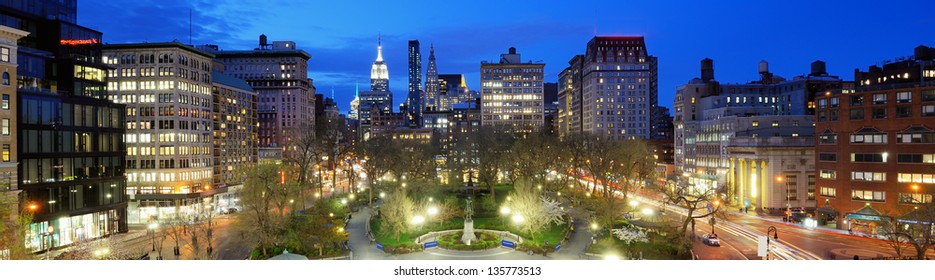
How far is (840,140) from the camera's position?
62.1 m

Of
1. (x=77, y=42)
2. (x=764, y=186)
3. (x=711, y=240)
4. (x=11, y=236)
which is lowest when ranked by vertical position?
(x=711, y=240)

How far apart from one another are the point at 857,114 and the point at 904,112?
4097 millimetres

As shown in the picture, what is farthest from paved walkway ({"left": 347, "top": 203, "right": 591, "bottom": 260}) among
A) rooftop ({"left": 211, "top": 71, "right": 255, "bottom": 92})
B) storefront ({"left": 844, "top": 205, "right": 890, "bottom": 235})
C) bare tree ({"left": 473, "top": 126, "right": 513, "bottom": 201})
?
rooftop ({"left": 211, "top": 71, "right": 255, "bottom": 92})

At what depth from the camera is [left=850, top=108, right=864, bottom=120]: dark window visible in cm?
6000

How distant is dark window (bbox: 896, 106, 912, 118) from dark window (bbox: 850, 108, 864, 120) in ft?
10.1

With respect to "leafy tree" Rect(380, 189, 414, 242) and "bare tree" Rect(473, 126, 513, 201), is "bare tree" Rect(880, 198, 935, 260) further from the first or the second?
"bare tree" Rect(473, 126, 513, 201)

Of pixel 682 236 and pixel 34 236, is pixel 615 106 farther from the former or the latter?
pixel 34 236

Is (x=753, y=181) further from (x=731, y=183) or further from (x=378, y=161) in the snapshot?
(x=378, y=161)

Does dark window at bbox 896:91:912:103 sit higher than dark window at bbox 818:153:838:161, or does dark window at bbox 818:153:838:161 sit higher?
dark window at bbox 896:91:912:103

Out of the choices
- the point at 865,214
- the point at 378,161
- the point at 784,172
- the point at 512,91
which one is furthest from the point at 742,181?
the point at 512,91

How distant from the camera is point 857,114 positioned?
198 ft

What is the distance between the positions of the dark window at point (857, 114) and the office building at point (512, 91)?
111029mm

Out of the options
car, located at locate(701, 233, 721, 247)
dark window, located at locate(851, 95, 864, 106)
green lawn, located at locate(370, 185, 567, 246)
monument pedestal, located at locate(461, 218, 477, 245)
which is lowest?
car, located at locate(701, 233, 721, 247)

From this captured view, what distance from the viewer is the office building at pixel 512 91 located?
17075 cm
